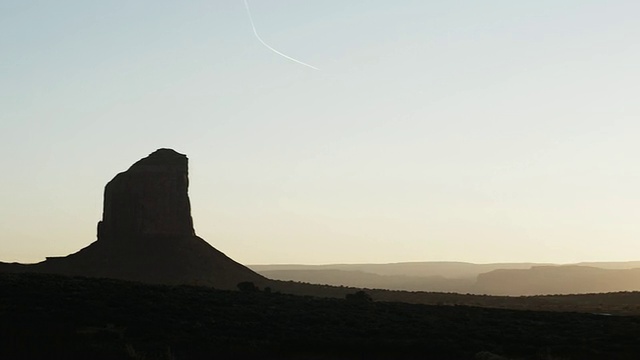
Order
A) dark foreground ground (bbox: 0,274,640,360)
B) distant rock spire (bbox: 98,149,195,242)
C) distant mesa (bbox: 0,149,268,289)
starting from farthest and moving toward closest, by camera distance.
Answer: distant rock spire (bbox: 98,149,195,242) → distant mesa (bbox: 0,149,268,289) → dark foreground ground (bbox: 0,274,640,360)

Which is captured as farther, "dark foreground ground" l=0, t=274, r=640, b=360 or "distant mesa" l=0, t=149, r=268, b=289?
"distant mesa" l=0, t=149, r=268, b=289

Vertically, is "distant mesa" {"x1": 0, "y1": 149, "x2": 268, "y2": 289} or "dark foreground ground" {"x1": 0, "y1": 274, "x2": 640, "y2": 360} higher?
"distant mesa" {"x1": 0, "y1": 149, "x2": 268, "y2": 289}

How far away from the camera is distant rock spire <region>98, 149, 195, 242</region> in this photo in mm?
111062

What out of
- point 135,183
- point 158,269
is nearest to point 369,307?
point 158,269

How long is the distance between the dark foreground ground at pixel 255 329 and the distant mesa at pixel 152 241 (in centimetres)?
4799

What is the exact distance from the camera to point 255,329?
39000mm

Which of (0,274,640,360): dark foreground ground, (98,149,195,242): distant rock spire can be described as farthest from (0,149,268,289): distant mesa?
(0,274,640,360): dark foreground ground

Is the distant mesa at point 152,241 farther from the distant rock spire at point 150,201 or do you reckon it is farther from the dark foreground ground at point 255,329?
the dark foreground ground at point 255,329

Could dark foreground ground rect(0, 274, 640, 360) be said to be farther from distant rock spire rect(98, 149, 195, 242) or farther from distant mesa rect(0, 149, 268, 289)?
distant rock spire rect(98, 149, 195, 242)

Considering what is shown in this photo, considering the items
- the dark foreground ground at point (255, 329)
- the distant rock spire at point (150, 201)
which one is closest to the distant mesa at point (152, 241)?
the distant rock spire at point (150, 201)

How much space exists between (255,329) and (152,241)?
240 ft

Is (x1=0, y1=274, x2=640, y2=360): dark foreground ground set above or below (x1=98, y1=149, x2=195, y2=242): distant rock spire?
below

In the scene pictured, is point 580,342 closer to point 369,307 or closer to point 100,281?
point 369,307

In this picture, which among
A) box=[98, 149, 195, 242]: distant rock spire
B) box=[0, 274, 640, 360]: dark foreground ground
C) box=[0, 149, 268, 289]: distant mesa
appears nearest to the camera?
box=[0, 274, 640, 360]: dark foreground ground
